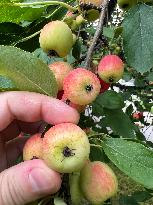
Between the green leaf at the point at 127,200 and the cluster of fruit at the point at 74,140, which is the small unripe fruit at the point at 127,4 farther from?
the green leaf at the point at 127,200

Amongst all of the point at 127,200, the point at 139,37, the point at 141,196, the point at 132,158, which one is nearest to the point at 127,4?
the point at 139,37

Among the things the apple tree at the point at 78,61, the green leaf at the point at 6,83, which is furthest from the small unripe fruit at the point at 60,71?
the green leaf at the point at 6,83

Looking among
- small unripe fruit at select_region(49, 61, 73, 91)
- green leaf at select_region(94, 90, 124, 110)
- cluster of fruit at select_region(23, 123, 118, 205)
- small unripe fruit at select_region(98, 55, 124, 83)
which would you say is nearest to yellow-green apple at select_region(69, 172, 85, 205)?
cluster of fruit at select_region(23, 123, 118, 205)

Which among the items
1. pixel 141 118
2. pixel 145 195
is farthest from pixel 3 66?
pixel 141 118

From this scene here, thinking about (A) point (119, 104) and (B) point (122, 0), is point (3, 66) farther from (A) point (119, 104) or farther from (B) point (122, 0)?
(A) point (119, 104)

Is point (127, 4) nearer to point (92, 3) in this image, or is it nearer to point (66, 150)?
point (92, 3)

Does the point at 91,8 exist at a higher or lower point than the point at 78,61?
higher
